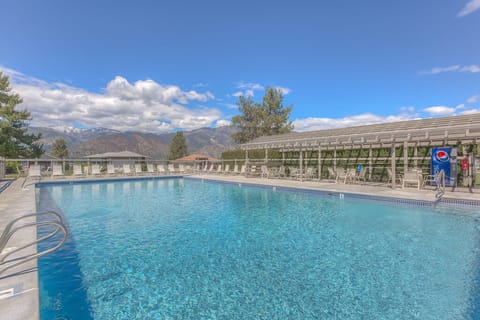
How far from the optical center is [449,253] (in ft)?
12.4

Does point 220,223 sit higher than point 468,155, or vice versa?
point 468,155

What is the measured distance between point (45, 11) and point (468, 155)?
18.3 m

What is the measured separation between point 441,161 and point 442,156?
202 millimetres

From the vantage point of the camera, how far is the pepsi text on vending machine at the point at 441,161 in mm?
9547

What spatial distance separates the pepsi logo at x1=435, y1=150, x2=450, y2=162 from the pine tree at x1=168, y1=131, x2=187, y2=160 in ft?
139

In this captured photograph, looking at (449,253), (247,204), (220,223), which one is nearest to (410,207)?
(449,253)

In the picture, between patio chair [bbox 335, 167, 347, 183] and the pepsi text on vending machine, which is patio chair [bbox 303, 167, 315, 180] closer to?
patio chair [bbox 335, 167, 347, 183]

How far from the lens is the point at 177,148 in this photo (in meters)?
47.8

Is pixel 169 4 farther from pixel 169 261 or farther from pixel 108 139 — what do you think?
pixel 108 139

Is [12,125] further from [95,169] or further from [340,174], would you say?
[340,174]

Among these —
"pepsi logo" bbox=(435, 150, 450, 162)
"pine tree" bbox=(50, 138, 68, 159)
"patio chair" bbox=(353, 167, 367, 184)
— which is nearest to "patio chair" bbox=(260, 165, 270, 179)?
"patio chair" bbox=(353, 167, 367, 184)

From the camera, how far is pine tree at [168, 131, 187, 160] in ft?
156

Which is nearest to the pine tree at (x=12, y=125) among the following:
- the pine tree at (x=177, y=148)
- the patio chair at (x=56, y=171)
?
the patio chair at (x=56, y=171)

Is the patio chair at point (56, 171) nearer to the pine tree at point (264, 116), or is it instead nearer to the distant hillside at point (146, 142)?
the pine tree at point (264, 116)
